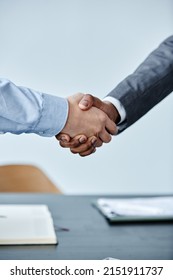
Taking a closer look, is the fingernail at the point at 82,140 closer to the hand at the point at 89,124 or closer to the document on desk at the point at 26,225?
the hand at the point at 89,124

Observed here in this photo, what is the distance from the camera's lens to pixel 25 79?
0.97m

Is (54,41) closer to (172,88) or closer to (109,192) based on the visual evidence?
(172,88)

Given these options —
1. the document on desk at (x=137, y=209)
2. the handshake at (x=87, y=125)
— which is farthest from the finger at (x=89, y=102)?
the document on desk at (x=137, y=209)

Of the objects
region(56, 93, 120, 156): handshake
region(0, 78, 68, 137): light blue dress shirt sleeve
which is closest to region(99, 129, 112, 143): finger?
region(56, 93, 120, 156): handshake

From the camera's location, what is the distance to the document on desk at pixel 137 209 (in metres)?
1.05

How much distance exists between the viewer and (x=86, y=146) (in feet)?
3.60

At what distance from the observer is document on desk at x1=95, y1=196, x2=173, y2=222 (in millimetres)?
1055

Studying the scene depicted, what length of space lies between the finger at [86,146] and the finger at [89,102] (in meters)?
0.06

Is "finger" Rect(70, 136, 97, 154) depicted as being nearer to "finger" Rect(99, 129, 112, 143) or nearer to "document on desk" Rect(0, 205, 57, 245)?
"finger" Rect(99, 129, 112, 143)

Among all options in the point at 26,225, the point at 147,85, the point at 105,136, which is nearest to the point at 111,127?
the point at 105,136

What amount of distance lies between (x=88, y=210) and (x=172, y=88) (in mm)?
324

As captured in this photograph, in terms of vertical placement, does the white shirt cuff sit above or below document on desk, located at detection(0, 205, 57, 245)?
above

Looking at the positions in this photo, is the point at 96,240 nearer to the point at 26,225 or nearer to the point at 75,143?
the point at 26,225

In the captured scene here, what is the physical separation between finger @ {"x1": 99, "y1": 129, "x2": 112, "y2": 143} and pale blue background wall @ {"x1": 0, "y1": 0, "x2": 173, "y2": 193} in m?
0.02
